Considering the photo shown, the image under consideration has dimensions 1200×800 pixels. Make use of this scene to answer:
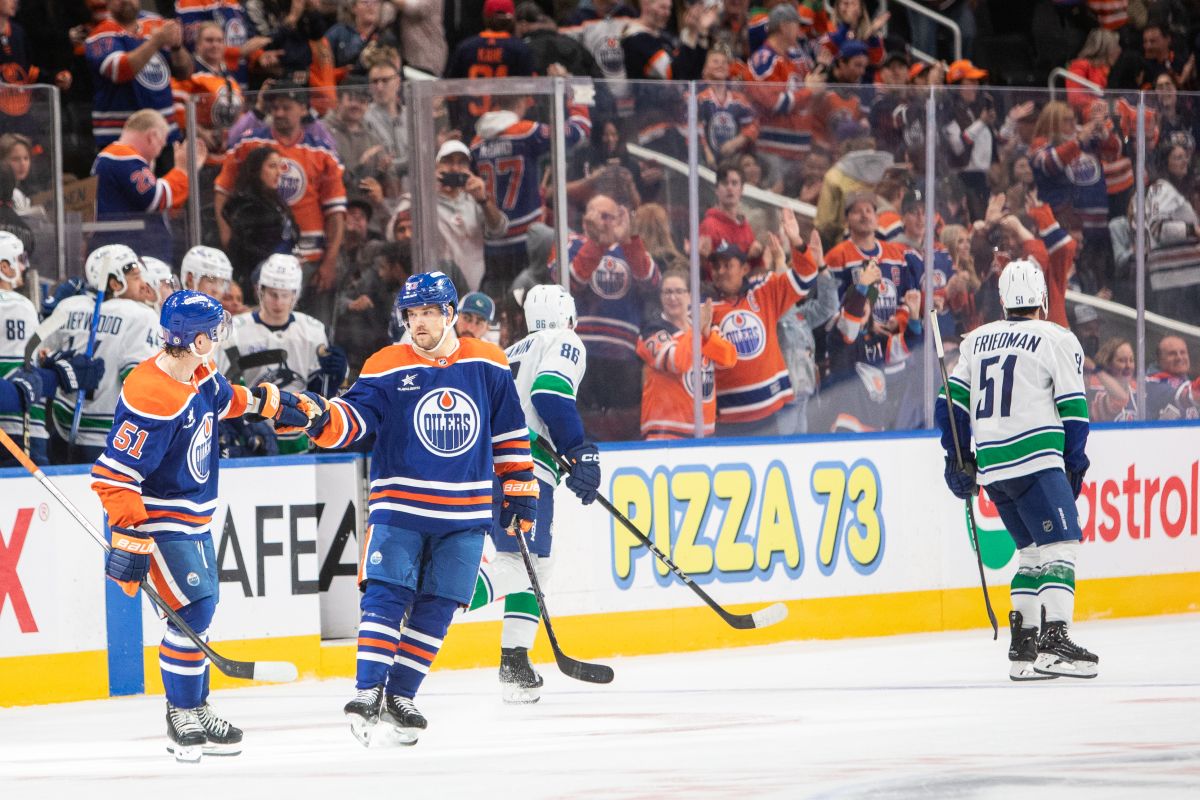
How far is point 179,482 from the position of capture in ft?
15.6

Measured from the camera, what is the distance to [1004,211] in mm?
7887

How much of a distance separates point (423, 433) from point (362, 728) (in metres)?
0.79

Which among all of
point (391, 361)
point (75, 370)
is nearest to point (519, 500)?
point (391, 361)

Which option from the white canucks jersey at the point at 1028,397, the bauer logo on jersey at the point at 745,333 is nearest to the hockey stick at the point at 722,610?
the white canucks jersey at the point at 1028,397

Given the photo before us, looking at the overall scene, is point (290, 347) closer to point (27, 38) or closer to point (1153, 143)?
point (27, 38)

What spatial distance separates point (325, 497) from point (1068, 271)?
3.56 metres

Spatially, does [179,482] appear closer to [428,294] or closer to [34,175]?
[428,294]

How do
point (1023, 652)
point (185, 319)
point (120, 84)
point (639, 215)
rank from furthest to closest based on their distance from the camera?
point (120, 84), point (639, 215), point (1023, 652), point (185, 319)

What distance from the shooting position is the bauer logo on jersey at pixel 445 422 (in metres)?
4.80

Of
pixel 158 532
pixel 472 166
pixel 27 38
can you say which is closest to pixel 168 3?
pixel 27 38

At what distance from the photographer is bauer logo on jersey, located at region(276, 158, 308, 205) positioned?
7.51 metres

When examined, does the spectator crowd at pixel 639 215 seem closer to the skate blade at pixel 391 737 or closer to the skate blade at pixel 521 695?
the skate blade at pixel 521 695

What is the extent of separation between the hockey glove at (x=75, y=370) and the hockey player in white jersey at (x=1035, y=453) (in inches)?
122

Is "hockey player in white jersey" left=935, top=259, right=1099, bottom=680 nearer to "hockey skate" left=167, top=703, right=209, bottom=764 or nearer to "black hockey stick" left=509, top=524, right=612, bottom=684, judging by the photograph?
"black hockey stick" left=509, top=524, right=612, bottom=684
